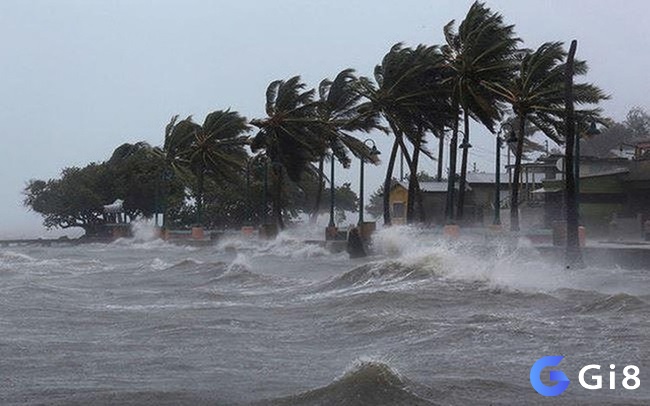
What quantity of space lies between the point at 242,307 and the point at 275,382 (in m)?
6.55

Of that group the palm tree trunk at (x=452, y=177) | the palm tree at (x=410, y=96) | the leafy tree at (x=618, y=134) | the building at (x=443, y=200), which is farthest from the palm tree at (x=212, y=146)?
the leafy tree at (x=618, y=134)

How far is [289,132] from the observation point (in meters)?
49.6

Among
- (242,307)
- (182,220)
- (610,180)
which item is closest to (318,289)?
(242,307)

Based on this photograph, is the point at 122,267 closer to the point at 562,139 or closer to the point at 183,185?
the point at 562,139

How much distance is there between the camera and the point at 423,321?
472 inches

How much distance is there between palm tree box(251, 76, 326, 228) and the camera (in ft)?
162

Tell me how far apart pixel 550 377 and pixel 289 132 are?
1648 inches

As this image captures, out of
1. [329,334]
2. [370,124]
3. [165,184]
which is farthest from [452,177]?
[329,334]

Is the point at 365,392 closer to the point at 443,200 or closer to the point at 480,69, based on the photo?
the point at 480,69

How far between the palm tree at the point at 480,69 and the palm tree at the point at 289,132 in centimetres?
1157

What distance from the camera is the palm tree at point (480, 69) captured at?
3794cm

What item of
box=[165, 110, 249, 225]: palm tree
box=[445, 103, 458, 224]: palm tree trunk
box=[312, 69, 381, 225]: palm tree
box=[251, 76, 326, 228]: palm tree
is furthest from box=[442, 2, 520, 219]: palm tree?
box=[165, 110, 249, 225]: palm tree

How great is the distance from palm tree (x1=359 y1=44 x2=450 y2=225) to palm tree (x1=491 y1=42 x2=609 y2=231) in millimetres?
3467

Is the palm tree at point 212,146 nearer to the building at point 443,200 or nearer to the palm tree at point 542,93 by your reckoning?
the building at point 443,200
